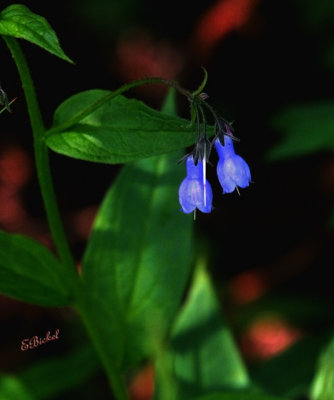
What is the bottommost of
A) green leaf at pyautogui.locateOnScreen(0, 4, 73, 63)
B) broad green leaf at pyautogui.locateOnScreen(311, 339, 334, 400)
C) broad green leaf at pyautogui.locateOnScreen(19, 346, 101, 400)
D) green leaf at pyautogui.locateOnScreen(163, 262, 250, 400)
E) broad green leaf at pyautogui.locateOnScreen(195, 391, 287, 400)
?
broad green leaf at pyautogui.locateOnScreen(311, 339, 334, 400)

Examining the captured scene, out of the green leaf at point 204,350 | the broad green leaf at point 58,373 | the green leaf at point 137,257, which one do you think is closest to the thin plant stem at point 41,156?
the green leaf at point 137,257

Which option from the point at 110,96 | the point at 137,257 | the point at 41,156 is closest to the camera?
the point at 110,96

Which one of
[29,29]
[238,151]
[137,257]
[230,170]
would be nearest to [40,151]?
[29,29]

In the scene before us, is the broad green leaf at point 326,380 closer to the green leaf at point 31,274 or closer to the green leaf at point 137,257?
the green leaf at point 137,257

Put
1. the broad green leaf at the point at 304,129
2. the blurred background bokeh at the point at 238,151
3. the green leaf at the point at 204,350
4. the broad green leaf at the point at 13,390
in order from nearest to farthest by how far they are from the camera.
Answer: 1. the broad green leaf at the point at 13,390
2. the green leaf at the point at 204,350
3. the broad green leaf at the point at 304,129
4. the blurred background bokeh at the point at 238,151

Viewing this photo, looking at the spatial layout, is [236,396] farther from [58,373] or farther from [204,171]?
[58,373]

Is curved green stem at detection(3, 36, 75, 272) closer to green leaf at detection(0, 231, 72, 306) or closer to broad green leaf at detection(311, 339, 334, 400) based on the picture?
green leaf at detection(0, 231, 72, 306)

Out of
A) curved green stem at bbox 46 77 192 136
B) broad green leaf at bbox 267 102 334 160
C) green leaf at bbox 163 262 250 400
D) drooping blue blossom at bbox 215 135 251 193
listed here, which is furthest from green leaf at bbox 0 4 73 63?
broad green leaf at bbox 267 102 334 160
